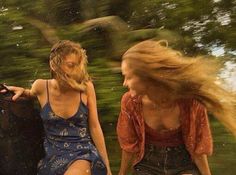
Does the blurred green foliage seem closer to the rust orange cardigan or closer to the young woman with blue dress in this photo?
the young woman with blue dress

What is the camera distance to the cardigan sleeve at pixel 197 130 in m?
3.30

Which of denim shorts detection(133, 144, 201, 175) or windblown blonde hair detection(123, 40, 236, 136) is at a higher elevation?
windblown blonde hair detection(123, 40, 236, 136)

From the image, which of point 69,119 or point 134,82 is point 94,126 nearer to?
point 69,119

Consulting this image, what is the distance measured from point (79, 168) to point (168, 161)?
0.61 meters

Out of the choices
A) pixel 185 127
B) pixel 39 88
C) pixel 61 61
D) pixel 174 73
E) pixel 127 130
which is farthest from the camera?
pixel 39 88

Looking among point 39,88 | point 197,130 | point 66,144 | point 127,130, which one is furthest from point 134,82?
point 39,88

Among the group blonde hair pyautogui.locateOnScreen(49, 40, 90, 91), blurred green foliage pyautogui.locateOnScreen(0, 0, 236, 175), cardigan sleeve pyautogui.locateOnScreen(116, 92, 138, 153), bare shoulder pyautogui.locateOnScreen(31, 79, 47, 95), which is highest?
blonde hair pyautogui.locateOnScreen(49, 40, 90, 91)

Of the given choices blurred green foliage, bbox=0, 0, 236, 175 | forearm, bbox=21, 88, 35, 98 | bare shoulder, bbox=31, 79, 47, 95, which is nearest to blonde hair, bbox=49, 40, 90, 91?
bare shoulder, bbox=31, 79, 47, 95

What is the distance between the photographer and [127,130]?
346 cm

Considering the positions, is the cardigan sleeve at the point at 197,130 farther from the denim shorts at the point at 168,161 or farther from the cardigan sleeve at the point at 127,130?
the cardigan sleeve at the point at 127,130

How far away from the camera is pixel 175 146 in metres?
3.39

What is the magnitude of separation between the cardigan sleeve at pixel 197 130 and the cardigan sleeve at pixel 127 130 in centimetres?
A: 33

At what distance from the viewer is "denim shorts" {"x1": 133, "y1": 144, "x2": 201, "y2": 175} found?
11.1 ft

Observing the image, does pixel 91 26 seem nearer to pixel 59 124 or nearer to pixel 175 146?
pixel 59 124
